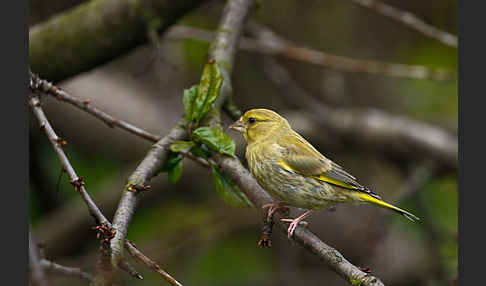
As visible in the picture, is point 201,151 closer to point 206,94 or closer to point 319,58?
point 206,94

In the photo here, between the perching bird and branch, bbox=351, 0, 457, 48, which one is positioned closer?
the perching bird

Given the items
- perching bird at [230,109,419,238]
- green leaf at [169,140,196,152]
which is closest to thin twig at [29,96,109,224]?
green leaf at [169,140,196,152]

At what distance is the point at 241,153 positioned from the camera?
19.8 feet

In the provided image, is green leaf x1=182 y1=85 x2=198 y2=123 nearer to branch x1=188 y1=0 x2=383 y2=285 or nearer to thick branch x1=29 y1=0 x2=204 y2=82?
branch x1=188 y1=0 x2=383 y2=285

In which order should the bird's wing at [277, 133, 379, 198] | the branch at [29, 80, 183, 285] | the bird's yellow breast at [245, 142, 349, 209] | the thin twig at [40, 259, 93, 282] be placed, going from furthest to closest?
1. the bird's wing at [277, 133, 379, 198]
2. the bird's yellow breast at [245, 142, 349, 209]
3. the thin twig at [40, 259, 93, 282]
4. the branch at [29, 80, 183, 285]

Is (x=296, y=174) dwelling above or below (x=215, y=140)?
below

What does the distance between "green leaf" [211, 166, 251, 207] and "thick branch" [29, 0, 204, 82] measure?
5.14 ft

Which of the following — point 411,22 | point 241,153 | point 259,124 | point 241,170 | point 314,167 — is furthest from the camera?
point 241,153

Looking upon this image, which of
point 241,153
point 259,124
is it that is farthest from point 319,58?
point 259,124

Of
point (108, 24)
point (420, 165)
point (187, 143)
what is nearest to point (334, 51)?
point (420, 165)

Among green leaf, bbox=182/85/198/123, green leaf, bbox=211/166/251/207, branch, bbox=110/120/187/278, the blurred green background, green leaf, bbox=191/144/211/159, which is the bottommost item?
the blurred green background

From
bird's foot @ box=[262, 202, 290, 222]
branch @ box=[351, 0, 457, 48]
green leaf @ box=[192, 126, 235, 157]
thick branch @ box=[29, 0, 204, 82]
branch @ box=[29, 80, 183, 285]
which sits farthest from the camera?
branch @ box=[351, 0, 457, 48]

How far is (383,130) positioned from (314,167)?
2.88 meters

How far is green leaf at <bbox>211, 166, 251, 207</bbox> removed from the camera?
3.11 meters
